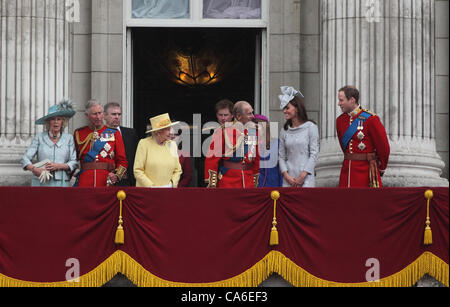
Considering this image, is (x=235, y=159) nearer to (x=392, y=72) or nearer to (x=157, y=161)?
(x=157, y=161)

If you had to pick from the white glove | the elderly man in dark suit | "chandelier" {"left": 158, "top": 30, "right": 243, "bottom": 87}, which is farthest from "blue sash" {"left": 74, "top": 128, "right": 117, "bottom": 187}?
"chandelier" {"left": 158, "top": 30, "right": 243, "bottom": 87}

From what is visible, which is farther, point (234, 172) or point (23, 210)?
point (234, 172)

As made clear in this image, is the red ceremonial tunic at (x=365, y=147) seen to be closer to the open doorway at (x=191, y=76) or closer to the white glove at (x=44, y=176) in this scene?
the white glove at (x=44, y=176)


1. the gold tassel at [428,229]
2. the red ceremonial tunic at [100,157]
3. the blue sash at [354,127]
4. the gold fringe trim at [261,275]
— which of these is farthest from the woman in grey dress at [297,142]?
the red ceremonial tunic at [100,157]

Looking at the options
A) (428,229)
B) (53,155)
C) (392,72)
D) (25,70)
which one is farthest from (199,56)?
(428,229)

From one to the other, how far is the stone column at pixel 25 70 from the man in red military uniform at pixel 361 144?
4.44 meters

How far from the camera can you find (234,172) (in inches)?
548

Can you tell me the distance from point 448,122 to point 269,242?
18.3 feet

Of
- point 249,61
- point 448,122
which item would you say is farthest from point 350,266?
point 249,61

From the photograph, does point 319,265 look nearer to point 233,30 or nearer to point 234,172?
point 234,172

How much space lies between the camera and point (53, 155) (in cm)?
1391

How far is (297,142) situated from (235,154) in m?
0.83

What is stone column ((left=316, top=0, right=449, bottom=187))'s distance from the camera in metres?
15.3

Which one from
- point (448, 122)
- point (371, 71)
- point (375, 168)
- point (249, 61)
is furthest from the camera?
point (249, 61)
